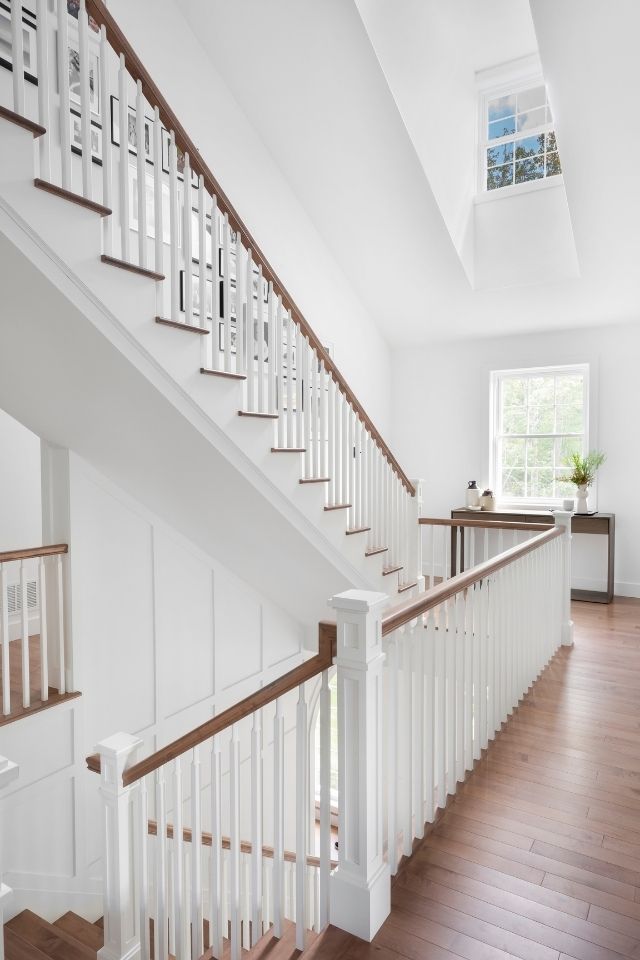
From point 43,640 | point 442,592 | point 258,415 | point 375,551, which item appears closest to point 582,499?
point 375,551

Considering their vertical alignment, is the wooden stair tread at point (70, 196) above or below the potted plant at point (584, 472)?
above

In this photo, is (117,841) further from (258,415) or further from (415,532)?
(415,532)

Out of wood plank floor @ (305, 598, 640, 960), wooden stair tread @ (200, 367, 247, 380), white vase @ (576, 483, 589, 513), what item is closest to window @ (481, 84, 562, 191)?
white vase @ (576, 483, 589, 513)

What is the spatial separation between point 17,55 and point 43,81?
0.10 m

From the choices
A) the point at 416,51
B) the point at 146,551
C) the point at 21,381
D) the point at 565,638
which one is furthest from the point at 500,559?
the point at 416,51

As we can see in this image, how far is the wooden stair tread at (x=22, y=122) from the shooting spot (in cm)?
194

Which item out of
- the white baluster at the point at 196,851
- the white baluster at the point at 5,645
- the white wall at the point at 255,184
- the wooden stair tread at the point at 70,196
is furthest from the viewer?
the white wall at the point at 255,184

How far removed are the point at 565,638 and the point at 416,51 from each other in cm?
455

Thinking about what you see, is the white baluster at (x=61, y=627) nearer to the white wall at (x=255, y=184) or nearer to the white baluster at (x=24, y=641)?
the white baluster at (x=24, y=641)

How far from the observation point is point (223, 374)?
9.47 feet

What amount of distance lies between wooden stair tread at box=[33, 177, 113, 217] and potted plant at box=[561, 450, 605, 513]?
525 cm

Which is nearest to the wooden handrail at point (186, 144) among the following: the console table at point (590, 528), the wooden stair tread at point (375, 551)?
the wooden stair tread at point (375, 551)

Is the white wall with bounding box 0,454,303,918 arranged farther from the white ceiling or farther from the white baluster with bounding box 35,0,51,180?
the white ceiling

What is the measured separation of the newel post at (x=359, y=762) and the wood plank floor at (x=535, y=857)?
0.10 m
